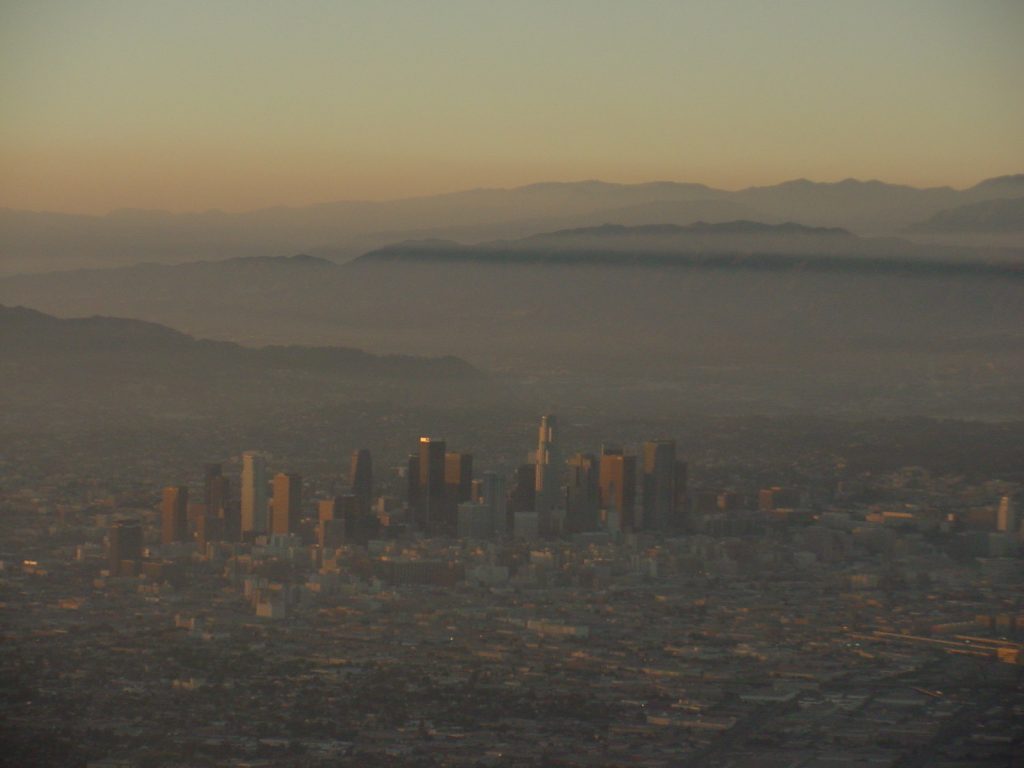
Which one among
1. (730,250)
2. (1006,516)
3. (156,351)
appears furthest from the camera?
(156,351)

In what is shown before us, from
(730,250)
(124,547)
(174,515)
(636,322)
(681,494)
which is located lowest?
(124,547)

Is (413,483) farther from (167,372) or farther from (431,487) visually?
(167,372)

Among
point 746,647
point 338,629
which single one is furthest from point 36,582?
point 746,647

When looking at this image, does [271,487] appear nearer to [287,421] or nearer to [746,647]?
[287,421]

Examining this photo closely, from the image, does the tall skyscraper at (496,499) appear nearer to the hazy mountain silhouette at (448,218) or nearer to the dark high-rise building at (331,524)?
the dark high-rise building at (331,524)

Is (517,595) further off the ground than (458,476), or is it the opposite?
(458,476)

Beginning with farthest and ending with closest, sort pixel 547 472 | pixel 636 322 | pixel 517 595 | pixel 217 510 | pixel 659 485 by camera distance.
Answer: pixel 636 322 < pixel 547 472 < pixel 659 485 < pixel 217 510 < pixel 517 595

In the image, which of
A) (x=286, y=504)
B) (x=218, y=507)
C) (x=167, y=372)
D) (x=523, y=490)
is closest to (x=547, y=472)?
(x=523, y=490)
